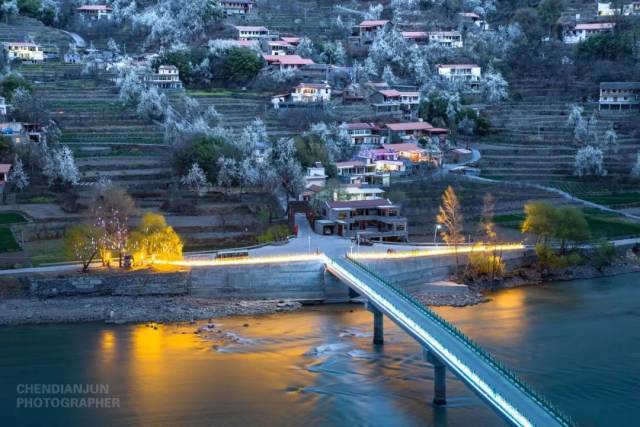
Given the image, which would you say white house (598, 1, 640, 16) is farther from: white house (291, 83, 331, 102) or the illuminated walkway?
the illuminated walkway

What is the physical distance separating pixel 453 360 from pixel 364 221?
1359cm

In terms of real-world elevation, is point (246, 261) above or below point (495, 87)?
below

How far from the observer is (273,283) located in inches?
989

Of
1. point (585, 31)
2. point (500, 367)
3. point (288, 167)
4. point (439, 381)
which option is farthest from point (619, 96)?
point (500, 367)

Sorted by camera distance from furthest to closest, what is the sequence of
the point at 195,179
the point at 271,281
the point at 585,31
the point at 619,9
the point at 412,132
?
the point at 619,9 → the point at 585,31 → the point at 412,132 → the point at 195,179 → the point at 271,281

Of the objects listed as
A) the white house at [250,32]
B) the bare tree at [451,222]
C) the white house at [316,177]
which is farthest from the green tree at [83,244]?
the white house at [250,32]

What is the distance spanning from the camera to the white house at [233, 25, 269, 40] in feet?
162

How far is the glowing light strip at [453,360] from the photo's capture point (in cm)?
1361

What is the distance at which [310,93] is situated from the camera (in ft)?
138

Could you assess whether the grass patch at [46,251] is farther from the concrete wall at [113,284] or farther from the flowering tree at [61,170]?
the flowering tree at [61,170]

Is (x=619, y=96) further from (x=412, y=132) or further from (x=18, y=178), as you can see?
(x=18, y=178)

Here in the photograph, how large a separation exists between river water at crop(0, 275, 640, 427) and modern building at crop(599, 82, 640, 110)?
66.2 feet

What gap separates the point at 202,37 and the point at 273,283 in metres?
27.2

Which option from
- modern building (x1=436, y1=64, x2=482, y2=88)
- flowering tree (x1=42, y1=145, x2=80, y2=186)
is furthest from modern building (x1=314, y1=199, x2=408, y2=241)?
A: modern building (x1=436, y1=64, x2=482, y2=88)
